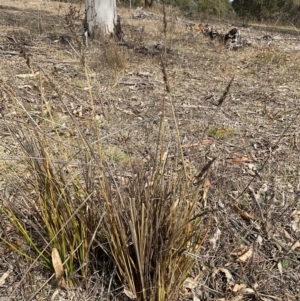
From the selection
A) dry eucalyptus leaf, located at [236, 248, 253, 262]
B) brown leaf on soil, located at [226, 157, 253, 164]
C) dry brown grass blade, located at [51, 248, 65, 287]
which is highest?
dry brown grass blade, located at [51, 248, 65, 287]

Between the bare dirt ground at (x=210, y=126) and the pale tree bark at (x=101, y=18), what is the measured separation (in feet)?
1.21

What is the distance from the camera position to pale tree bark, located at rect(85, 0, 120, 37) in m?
5.82

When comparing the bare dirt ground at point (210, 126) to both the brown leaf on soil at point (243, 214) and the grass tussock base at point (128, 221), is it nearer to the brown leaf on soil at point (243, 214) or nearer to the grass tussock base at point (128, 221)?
the brown leaf on soil at point (243, 214)

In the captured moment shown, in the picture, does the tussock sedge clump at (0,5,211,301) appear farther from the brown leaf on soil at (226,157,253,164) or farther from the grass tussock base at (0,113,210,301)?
the brown leaf on soil at (226,157,253,164)

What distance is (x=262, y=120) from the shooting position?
340cm

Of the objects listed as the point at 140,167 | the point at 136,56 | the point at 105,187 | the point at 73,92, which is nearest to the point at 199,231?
the point at 140,167

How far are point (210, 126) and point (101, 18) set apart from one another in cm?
348

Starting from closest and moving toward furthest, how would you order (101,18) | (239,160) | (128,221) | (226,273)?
(128,221) → (226,273) → (239,160) → (101,18)

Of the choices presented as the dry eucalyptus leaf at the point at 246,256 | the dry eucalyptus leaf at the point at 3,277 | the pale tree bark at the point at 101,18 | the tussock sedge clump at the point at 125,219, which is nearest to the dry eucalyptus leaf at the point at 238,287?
the dry eucalyptus leaf at the point at 246,256

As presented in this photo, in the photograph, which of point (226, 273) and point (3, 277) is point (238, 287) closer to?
point (226, 273)

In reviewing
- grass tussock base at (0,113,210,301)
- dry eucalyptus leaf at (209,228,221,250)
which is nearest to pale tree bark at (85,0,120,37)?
dry eucalyptus leaf at (209,228,221,250)

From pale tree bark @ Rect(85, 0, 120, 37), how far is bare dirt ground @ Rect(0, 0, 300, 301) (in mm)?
369

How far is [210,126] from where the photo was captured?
3.21 metres

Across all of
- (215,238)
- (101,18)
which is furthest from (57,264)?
(101,18)
